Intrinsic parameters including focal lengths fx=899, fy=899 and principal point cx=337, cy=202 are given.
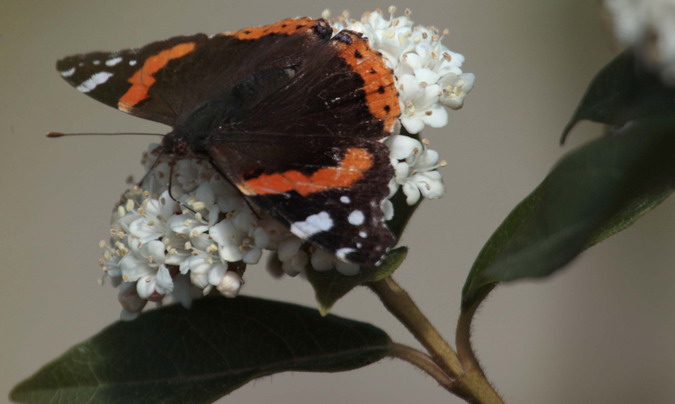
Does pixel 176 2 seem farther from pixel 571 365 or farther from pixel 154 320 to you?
pixel 154 320

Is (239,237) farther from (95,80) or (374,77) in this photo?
(95,80)

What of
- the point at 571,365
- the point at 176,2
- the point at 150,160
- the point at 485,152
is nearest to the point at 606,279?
the point at 571,365

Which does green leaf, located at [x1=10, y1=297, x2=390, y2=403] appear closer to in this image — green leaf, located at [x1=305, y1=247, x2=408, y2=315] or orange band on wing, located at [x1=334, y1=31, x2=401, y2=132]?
green leaf, located at [x1=305, y1=247, x2=408, y2=315]

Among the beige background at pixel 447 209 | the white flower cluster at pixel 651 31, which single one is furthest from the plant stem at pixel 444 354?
the beige background at pixel 447 209

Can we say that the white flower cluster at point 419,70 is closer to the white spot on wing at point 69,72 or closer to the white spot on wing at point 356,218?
the white spot on wing at point 356,218

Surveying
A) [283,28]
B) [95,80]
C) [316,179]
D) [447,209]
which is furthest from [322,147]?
[447,209]
